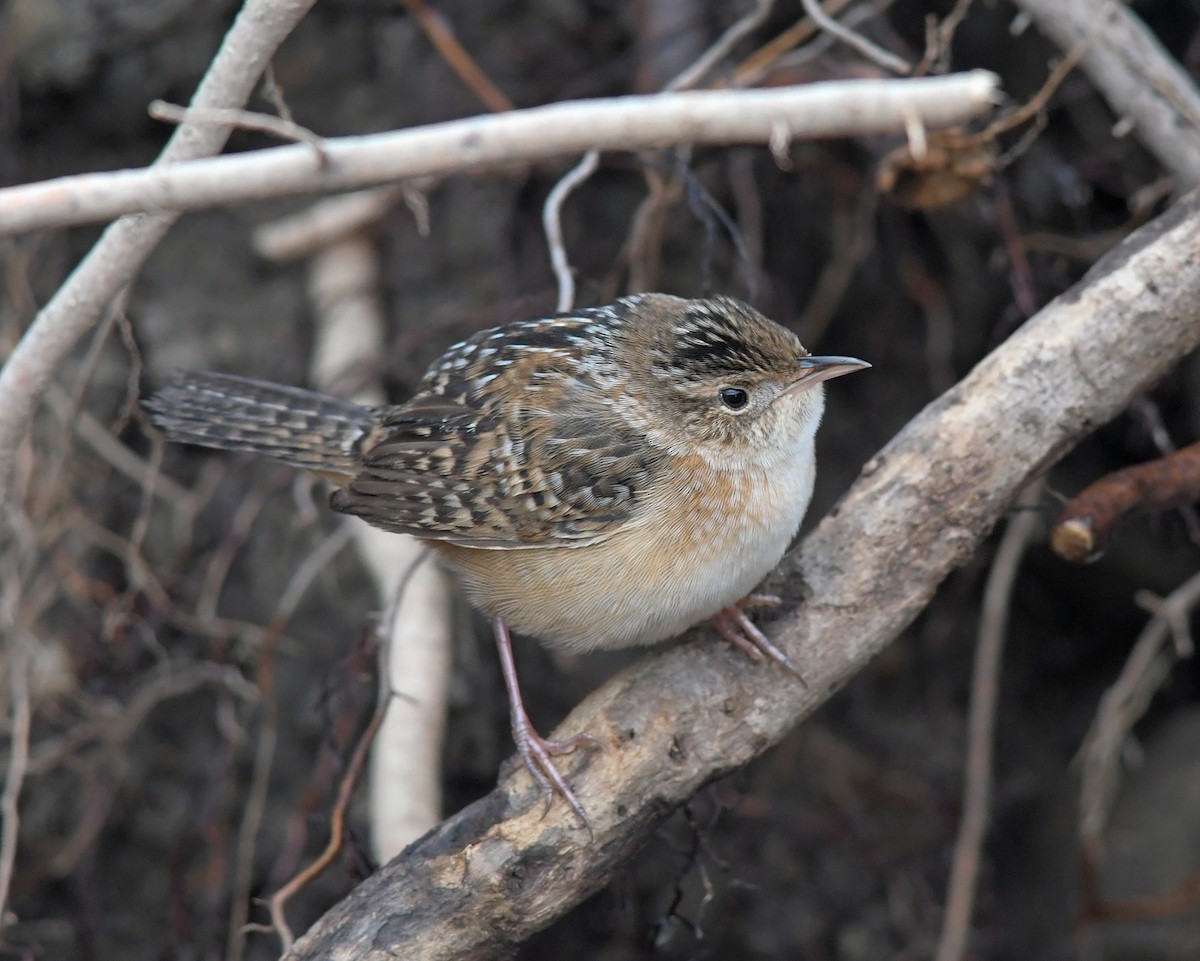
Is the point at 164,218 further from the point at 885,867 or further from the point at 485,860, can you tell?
the point at 885,867

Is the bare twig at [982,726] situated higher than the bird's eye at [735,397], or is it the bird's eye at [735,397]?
the bird's eye at [735,397]

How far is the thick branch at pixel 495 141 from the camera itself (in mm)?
1968

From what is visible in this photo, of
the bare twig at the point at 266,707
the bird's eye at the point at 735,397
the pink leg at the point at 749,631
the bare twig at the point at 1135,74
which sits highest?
the bare twig at the point at 1135,74

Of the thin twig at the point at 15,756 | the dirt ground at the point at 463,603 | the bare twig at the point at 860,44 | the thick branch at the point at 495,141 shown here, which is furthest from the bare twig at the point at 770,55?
the thin twig at the point at 15,756

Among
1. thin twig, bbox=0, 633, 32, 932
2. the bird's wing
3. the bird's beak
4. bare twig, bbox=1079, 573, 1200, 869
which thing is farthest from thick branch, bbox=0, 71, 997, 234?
bare twig, bbox=1079, 573, 1200, 869

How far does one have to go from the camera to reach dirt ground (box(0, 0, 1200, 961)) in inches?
163

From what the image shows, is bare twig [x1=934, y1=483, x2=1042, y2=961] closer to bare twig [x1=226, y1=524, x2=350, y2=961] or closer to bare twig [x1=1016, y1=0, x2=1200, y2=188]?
bare twig [x1=1016, y1=0, x2=1200, y2=188]

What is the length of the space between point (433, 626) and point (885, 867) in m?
1.91

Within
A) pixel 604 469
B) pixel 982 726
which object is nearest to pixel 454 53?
pixel 604 469

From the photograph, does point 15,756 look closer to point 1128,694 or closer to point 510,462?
point 510,462

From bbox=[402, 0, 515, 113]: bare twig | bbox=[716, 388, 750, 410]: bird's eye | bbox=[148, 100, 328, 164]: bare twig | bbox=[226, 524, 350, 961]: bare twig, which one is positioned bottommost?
bbox=[226, 524, 350, 961]: bare twig

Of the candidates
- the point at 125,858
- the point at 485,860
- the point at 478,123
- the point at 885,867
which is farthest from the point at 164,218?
the point at 885,867

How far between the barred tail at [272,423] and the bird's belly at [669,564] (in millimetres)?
670

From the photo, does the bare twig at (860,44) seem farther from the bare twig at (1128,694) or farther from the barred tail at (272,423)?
the bare twig at (1128,694)
